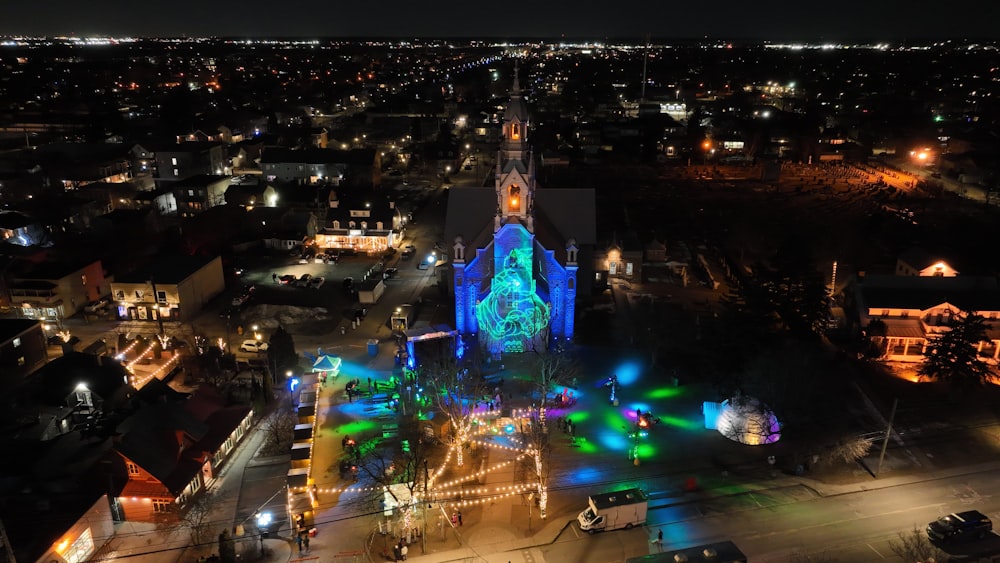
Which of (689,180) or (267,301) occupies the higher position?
(689,180)

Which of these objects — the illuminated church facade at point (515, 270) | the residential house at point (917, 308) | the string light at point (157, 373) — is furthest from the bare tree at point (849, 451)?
the string light at point (157, 373)

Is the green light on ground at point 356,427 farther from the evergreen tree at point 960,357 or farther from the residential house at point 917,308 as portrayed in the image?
the evergreen tree at point 960,357

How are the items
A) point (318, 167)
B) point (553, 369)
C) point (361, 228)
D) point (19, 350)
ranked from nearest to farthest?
point (553, 369) < point (19, 350) < point (361, 228) < point (318, 167)

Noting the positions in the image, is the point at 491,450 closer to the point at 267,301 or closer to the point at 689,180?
the point at 267,301

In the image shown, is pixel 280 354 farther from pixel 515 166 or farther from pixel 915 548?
pixel 915 548

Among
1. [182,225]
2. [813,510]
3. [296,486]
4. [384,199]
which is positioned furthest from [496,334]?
[182,225]

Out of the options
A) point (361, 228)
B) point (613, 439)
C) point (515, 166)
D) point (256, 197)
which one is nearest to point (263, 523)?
point (613, 439)
